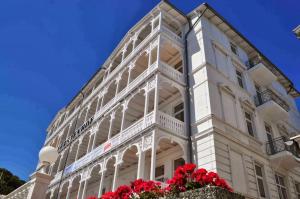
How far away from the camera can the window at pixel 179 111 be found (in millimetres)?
15273

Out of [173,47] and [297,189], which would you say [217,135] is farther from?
[297,189]

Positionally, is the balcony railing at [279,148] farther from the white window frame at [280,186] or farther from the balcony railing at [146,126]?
the balcony railing at [146,126]

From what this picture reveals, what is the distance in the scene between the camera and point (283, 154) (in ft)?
47.0

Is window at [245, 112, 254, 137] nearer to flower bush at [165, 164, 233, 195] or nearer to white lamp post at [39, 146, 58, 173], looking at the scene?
flower bush at [165, 164, 233, 195]

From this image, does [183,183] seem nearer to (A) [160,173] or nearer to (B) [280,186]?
(A) [160,173]

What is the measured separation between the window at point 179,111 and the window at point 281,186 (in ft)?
23.7

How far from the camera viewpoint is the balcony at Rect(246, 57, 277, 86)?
61.8ft

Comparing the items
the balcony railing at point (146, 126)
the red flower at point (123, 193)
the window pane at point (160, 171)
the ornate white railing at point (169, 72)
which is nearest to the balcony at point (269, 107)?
the ornate white railing at point (169, 72)

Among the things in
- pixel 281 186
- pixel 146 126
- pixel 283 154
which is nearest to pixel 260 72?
pixel 283 154

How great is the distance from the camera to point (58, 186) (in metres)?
21.5

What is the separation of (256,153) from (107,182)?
11.7 metres

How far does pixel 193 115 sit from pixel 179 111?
1.89 meters

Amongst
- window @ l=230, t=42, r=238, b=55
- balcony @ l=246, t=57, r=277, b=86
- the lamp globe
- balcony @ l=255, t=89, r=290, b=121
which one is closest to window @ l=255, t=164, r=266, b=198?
balcony @ l=255, t=89, r=290, b=121

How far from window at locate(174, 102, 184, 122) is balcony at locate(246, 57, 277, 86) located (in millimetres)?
7399
